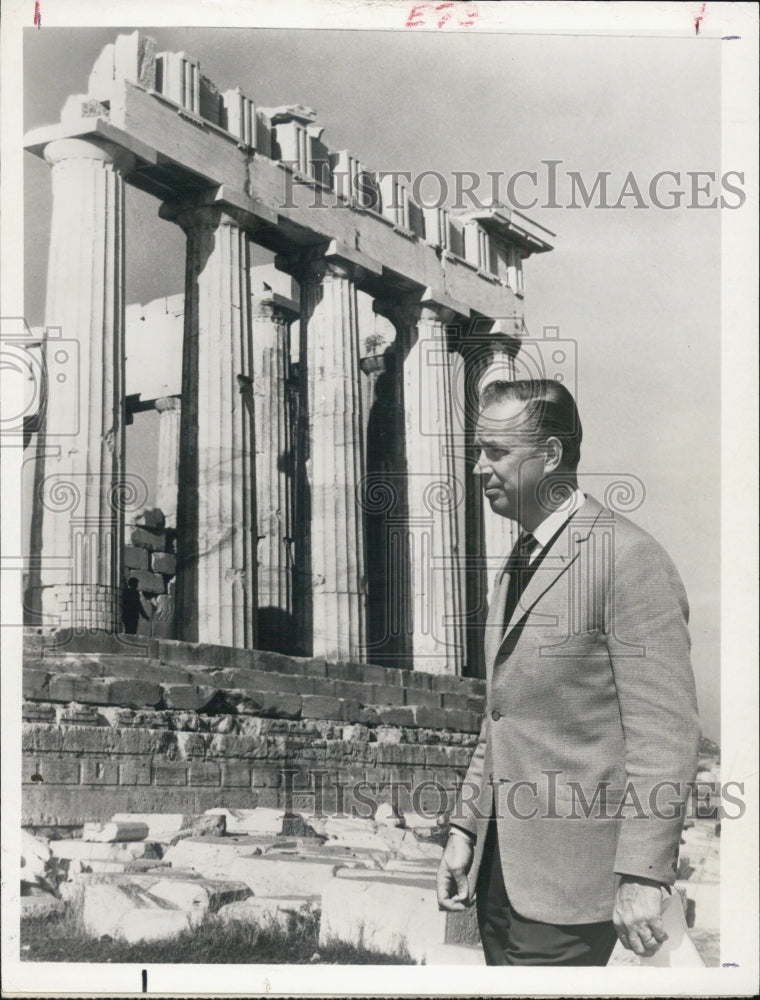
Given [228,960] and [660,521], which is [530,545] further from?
[228,960]

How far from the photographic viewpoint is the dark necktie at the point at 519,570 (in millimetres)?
11047

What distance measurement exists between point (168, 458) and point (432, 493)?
219 inches

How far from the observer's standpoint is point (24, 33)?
45.3ft

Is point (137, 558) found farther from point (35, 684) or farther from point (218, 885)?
point (218, 885)

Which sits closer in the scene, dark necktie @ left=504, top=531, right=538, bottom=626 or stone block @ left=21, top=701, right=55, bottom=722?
dark necktie @ left=504, top=531, right=538, bottom=626

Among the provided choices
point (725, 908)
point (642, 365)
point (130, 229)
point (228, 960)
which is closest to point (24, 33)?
point (130, 229)

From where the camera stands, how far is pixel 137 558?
21.3 metres

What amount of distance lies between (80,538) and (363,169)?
5943 millimetres

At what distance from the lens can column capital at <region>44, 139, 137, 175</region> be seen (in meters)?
14.9

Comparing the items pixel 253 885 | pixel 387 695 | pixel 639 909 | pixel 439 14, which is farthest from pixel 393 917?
pixel 439 14

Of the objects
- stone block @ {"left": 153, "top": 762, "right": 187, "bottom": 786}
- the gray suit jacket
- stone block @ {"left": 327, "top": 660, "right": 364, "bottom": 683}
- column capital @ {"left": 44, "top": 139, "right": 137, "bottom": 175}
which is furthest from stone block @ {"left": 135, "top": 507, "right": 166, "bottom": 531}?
the gray suit jacket

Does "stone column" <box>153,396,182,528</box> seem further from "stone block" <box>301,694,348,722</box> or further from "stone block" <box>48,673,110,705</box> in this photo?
"stone block" <box>48,673,110,705</box>

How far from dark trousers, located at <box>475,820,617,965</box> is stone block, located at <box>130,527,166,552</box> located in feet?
36.2

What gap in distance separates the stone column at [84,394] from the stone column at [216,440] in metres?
1.50
